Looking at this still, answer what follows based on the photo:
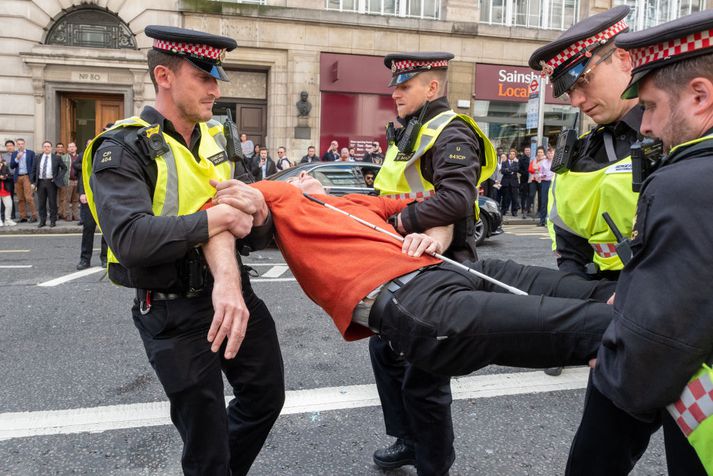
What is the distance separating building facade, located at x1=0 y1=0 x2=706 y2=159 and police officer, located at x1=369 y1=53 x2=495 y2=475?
48.2 feet

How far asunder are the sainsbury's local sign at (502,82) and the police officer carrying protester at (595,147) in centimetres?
1743

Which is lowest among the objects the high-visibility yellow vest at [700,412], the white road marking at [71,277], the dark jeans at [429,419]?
the white road marking at [71,277]

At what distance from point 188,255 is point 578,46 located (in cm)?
170

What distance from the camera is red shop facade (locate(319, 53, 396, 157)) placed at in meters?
17.8

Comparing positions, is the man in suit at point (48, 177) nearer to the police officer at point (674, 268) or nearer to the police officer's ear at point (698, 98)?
the police officer at point (674, 268)

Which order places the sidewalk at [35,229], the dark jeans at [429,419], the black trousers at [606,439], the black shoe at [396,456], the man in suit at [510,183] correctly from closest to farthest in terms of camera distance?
the black trousers at [606,439]
the dark jeans at [429,419]
the black shoe at [396,456]
the sidewalk at [35,229]
the man in suit at [510,183]

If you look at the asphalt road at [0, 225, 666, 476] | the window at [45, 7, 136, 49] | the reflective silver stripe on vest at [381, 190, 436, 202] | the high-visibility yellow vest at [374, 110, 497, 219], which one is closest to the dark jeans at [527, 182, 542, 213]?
the window at [45, 7, 136, 49]

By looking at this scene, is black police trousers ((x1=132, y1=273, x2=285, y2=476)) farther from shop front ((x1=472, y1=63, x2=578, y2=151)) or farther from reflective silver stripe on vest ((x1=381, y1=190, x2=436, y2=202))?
shop front ((x1=472, y1=63, x2=578, y2=151))

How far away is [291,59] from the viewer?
17.5m

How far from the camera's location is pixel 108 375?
405 centimetres

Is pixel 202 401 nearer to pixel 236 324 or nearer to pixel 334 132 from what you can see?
pixel 236 324

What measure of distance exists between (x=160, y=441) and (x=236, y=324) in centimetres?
156

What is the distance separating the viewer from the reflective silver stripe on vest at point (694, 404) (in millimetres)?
1335

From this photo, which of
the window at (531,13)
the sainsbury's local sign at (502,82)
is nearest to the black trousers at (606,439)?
the sainsbury's local sign at (502,82)
